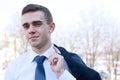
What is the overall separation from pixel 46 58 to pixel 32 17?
27 cm

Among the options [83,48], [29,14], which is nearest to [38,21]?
[29,14]

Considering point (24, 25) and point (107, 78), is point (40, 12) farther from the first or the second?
point (107, 78)

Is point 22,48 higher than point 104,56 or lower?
higher

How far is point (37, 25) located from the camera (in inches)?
72.6

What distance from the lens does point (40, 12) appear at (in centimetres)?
189

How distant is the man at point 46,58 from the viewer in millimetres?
1804

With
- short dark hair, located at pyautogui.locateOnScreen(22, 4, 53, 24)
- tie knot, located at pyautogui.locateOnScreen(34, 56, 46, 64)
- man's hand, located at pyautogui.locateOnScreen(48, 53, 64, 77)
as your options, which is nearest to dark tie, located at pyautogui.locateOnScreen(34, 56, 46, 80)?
tie knot, located at pyautogui.locateOnScreen(34, 56, 46, 64)

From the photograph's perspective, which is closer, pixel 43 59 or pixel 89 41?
pixel 43 59

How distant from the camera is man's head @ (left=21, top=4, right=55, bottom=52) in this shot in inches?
72.1

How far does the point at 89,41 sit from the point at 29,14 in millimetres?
18595

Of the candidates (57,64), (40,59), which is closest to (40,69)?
(40,59)

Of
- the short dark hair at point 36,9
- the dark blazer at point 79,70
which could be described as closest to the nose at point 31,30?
the short dark hair at point 36,9

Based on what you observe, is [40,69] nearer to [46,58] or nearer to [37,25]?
[46,58]

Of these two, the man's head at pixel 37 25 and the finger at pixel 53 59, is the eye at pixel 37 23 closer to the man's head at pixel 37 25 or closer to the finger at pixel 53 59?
the man's head at pixel 37 25
